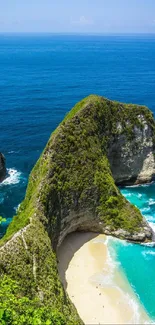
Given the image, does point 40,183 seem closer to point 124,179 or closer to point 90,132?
point 90,132

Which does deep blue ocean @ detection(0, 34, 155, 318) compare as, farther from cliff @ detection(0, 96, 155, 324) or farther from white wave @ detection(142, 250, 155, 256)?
cliff @ detection(0, 96, 155, 324)

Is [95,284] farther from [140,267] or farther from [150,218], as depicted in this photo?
[150,218]

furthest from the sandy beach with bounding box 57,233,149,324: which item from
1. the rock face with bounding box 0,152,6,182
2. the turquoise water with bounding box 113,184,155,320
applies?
the rock face with bounding box 0,152,6,182

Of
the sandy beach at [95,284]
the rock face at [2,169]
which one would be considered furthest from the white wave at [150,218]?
the rock face at [2,169]

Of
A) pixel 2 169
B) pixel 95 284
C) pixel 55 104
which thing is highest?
pixel 55 104

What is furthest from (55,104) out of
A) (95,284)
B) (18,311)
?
(18,311)

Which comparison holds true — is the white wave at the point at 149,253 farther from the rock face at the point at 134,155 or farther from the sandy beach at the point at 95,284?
the rock face at the point at 134,155
